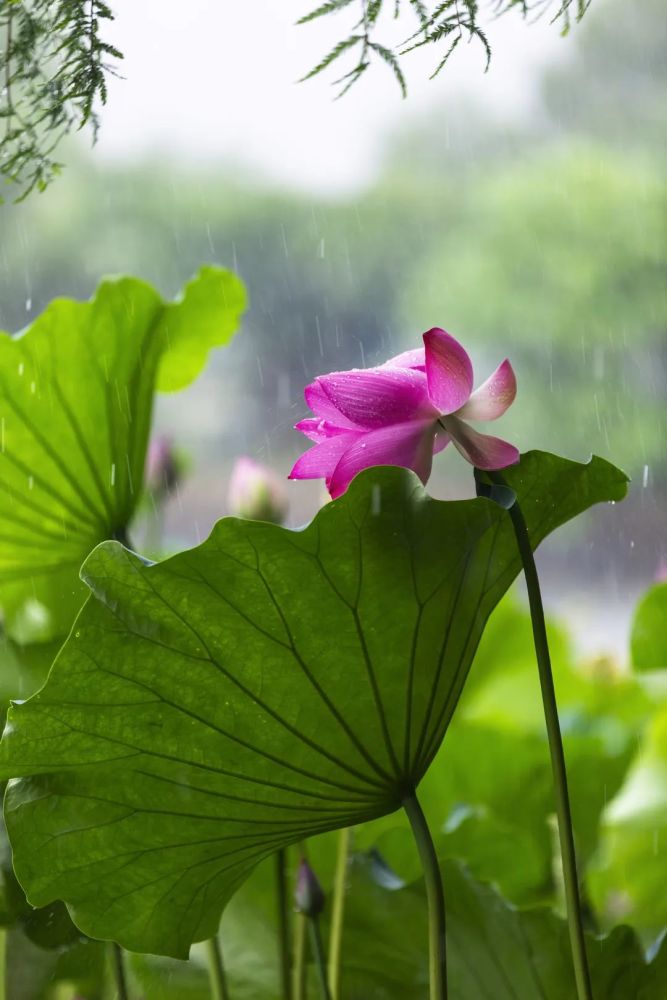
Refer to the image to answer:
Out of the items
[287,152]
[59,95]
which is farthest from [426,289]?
[59,95]

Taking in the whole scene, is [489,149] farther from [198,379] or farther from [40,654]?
[40,654]

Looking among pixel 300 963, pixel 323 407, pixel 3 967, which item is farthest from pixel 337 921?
pixel 323 407

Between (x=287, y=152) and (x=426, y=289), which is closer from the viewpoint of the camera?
(x=287, y=152)

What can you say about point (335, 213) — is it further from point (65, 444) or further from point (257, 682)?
point (257, 682)

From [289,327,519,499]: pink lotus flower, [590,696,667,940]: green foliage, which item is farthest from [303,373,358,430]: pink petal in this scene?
[590,696,667,940]: green foliage

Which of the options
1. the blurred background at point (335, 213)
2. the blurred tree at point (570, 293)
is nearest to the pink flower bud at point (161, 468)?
the blurred background at point (335, 213)
